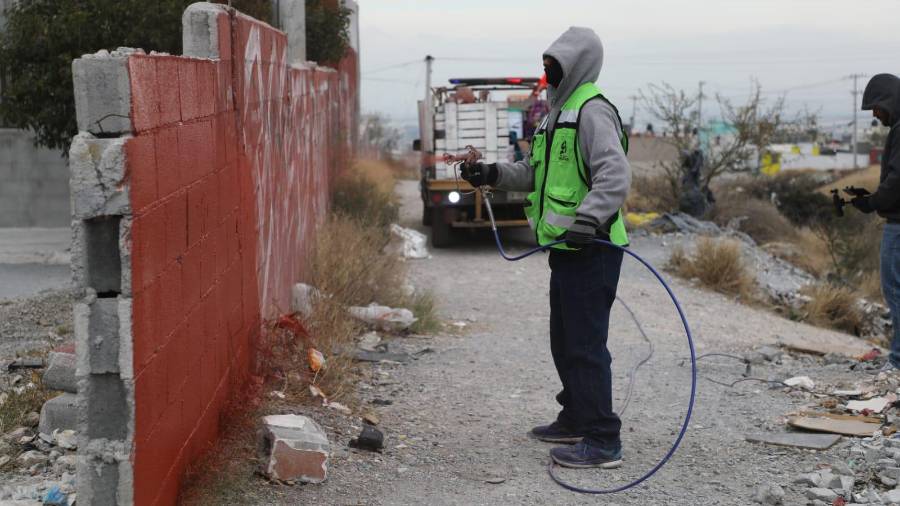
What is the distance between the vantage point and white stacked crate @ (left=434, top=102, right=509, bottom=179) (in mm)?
13430

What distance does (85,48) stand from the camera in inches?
374

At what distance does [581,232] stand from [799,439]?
6.04 ft

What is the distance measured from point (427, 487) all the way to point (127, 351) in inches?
A: 73.9

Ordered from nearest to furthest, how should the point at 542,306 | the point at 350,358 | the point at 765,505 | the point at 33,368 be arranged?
Result: 1. the point at 765,505
2. the point at 33,368
3. the point at 350,358
4. the point at 542,306

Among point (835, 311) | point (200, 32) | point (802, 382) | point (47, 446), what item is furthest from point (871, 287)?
point (47, 446)

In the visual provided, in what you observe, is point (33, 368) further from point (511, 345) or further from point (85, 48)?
point (85, 48)

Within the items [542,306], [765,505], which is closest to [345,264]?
[542,306]

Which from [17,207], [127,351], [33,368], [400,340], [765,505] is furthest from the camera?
[17,207]

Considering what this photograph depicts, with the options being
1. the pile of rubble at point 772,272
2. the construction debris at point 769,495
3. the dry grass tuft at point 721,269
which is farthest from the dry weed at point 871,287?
the construction debris at point 769,495

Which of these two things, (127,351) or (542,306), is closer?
(127,351)

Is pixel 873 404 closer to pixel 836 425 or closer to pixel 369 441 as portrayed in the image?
pixel 836 425

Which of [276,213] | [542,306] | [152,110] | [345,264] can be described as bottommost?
[542,306]

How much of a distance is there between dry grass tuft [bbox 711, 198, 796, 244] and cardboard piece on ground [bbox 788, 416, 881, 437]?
39.2ft

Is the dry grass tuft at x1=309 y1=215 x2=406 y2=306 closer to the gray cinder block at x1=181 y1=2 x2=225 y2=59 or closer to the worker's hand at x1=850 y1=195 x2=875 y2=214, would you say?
the gray cinder block at x1=181 y1=2 x2=225 y2=59
